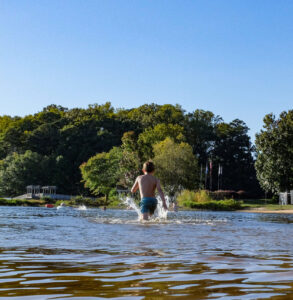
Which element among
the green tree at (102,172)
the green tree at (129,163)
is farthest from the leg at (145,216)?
the green tree at (102,172)

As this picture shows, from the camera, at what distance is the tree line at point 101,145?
270 ft

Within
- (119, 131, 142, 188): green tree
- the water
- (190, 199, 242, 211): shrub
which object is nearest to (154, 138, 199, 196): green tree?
(119, 131, 142, 188): green tree

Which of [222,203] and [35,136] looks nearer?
[222,203]

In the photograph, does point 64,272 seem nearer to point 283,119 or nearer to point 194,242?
point 194,242

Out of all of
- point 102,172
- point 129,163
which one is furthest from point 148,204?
point 102,172

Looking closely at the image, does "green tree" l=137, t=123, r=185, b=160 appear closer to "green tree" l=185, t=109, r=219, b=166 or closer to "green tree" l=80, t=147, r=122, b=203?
"green tree" l=80, t=147, r=122, b=203

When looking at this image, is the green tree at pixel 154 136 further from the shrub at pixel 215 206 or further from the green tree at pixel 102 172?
the shrub at pixel 215 206

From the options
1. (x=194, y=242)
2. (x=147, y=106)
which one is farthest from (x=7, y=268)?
(x=147, y=106)

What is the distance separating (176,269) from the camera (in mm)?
5094

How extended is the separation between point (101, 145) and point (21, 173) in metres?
16.2

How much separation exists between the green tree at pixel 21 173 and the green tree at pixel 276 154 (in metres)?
47.5

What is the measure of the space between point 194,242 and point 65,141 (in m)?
91.0

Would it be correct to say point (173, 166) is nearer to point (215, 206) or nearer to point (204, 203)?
point (204, 203)

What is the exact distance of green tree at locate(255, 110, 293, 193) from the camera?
171 ft
